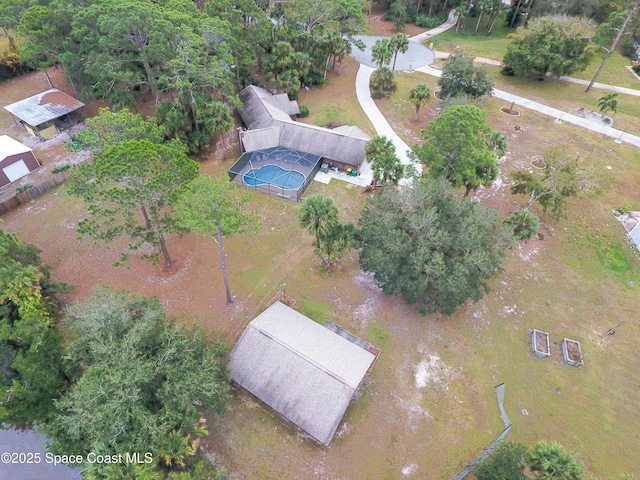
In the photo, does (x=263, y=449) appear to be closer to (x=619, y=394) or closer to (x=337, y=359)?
(x=337, y=359)

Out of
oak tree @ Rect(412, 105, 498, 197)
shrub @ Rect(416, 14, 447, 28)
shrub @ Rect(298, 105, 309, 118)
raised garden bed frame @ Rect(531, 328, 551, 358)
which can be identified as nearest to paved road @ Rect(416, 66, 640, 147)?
oak tree @ Rect(412, 105, 498, 197)

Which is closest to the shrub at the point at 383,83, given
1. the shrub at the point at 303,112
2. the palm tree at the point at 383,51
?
the palm tree at the point at 383,51

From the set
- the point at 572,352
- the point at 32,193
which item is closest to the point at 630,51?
the point at 572,352

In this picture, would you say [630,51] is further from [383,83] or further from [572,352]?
[572,352]

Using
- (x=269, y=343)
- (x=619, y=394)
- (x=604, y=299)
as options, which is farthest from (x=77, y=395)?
(x=604, y=299)

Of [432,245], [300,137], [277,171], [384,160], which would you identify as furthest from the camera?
[300,137]

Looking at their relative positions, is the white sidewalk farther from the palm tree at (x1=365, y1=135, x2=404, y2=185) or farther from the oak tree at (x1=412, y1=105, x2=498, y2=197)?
the oak tree at (x1=412, y1=105, x2=498, y2=197)
